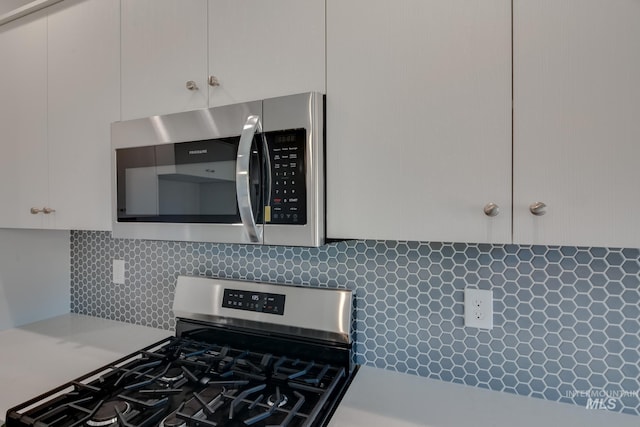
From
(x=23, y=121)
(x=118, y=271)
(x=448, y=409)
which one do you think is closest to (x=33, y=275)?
(x=118, y=271)

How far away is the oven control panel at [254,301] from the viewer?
118 centimetres

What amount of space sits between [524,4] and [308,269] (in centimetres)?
95

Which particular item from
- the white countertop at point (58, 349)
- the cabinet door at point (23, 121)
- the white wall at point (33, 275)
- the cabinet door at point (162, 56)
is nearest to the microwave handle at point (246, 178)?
the cabinet door at point (162, 56)

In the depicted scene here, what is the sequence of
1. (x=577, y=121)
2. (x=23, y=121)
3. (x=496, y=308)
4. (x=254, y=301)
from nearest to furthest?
(x=577, y=121) → (x=496, y=308) → (x=254, y=301) → (x=23, y=121)

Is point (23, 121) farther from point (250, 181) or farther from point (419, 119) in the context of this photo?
point (419, 119)

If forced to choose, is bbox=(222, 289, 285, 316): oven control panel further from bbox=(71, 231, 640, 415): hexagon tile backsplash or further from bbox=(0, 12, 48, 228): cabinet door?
bbox=(0, 12, 48, 228): cabinet door

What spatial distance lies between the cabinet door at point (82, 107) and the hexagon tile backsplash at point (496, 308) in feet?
1.76

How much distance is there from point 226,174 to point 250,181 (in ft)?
0.35

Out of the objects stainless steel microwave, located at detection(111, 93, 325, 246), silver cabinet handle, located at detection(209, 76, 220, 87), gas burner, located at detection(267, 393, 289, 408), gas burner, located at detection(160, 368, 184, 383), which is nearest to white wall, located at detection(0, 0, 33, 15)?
stainless steel microwave, located at detection(111, 93, 325, 246)

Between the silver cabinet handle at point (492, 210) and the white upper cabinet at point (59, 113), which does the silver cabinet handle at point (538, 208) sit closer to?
the silver cabinet handle at point (492, 210)

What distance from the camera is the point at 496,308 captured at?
1004 millimetres

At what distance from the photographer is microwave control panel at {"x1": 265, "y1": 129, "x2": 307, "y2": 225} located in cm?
88

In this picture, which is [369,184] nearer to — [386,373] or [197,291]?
[386,373]

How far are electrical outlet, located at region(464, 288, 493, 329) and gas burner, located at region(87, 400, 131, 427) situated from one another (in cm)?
98
